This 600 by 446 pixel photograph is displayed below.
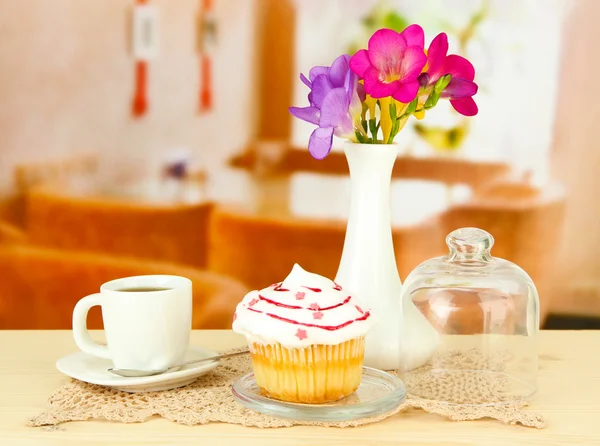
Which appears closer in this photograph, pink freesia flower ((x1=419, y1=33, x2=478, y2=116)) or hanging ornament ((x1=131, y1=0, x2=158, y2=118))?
pink freesia flower ((x1=419, y1=33, x2=478, y2=116))

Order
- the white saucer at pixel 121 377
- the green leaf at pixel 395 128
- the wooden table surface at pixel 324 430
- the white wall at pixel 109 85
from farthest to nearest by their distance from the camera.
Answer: the white wall at pixel 109 85 < the green leaf at pixel 395 128 < the white saucer at pixel 121 377 < the wooden table surface at pixel 324 430

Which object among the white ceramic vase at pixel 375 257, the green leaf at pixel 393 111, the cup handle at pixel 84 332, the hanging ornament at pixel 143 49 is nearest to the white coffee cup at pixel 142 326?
the cup handle at pixel 84 332

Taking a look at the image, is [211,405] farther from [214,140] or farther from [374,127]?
[214,140]

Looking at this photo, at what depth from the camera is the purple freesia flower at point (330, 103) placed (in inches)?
34.9

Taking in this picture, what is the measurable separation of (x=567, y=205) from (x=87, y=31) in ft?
4.63

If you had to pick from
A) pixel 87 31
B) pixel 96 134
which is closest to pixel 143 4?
pixel 87 31

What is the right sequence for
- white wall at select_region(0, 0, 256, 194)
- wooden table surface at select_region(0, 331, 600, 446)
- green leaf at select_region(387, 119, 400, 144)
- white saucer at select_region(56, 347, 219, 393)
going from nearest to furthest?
wooden table surface at select_region(0, 331, 600, 446) < white saucer at select_region(56, 347, 219, 393) < green leaf at select_region(387, 119, 400, 144) < white wall at select_region(0, 0, 256, 194)

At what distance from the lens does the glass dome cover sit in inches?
34.6

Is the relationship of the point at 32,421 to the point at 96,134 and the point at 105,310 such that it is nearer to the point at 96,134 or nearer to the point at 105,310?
the point at 105,310

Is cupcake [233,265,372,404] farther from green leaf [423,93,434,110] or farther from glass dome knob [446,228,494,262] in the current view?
green leaf [423,93,434,110]

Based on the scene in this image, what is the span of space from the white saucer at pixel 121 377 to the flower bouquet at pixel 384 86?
0.91 ft

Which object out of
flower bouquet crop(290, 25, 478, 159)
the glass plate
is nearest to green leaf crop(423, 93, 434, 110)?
flower bouquet crop(290, 25, 478, 159)

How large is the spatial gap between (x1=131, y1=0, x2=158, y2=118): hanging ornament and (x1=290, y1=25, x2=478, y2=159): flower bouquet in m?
1.27

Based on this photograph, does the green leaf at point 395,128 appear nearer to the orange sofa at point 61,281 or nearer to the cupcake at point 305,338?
the cupcake at point 305,338
